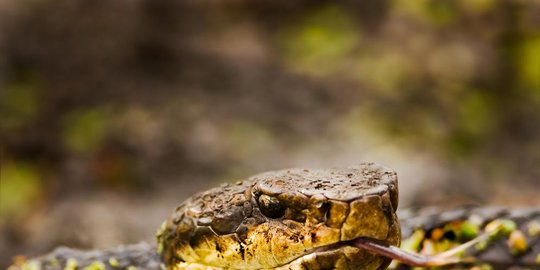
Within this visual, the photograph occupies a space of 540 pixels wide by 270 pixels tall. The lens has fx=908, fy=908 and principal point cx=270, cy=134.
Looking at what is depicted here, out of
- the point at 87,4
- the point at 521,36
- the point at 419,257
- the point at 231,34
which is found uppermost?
the point at 87,4

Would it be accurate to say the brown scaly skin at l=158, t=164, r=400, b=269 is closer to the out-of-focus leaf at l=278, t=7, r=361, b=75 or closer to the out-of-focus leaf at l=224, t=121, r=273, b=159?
the out-of-focus leaf at l=224, t=121, r=273, b=159

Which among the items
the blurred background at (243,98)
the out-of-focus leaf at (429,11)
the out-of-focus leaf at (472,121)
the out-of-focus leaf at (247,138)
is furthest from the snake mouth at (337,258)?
the out-of-focus leaf at (429,11)

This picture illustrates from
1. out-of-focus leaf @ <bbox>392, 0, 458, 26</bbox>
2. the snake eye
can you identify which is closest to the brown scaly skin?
the snake eye

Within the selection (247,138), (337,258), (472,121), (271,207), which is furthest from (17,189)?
(337,258)

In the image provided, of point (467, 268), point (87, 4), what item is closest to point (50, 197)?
point (87, 4)

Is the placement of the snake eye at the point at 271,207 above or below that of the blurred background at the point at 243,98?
below

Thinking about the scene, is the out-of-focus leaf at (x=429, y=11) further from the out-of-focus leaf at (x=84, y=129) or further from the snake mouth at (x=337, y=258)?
the snake mouth at (x=337, y=258)

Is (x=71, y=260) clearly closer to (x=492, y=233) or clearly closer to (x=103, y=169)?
(x=492, y=233)
